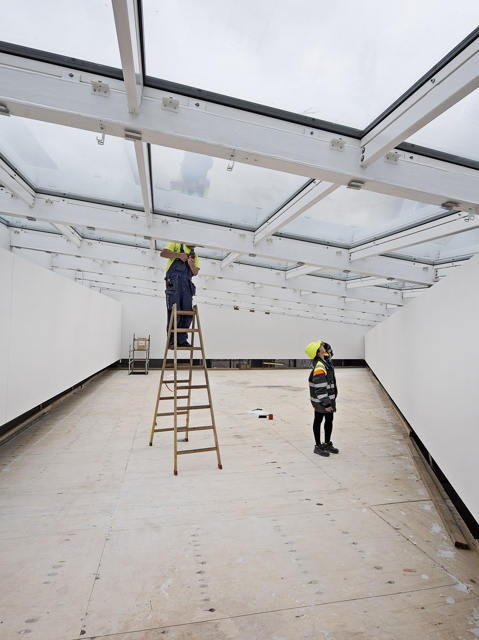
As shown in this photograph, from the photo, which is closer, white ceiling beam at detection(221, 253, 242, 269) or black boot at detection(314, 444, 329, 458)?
black boot at detection(314, 444, 329, 458)

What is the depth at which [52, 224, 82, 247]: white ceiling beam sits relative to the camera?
5870mm

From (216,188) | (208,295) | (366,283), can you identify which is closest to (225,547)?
(216,188)

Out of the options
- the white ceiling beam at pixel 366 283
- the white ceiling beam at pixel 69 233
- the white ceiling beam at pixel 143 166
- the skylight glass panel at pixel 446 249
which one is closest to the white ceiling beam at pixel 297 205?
the white ceiling beam at pixel 143 166

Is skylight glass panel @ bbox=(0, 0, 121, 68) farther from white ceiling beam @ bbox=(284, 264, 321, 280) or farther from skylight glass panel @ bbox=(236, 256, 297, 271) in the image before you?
skylight glass panel @ bbox=(236, 256, 297, 271)

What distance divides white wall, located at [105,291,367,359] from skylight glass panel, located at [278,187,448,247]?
9.64 m

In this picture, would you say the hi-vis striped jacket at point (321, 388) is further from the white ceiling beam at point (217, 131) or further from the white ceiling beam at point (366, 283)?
the white ceiling beam at point (366, 283)

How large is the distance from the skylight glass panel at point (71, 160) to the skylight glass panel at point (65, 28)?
598 mm

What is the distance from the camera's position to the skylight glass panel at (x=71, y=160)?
3.40 m

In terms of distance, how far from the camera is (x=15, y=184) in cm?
431

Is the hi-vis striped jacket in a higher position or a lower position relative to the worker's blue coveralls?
lower

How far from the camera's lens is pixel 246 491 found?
312 cm

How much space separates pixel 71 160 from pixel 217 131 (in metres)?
2.16

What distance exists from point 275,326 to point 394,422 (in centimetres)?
1047

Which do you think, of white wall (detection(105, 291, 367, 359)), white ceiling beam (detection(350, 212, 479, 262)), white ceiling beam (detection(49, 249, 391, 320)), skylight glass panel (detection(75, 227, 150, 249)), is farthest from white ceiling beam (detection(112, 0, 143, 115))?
white wall (detection(105, 291, 367, 359))
